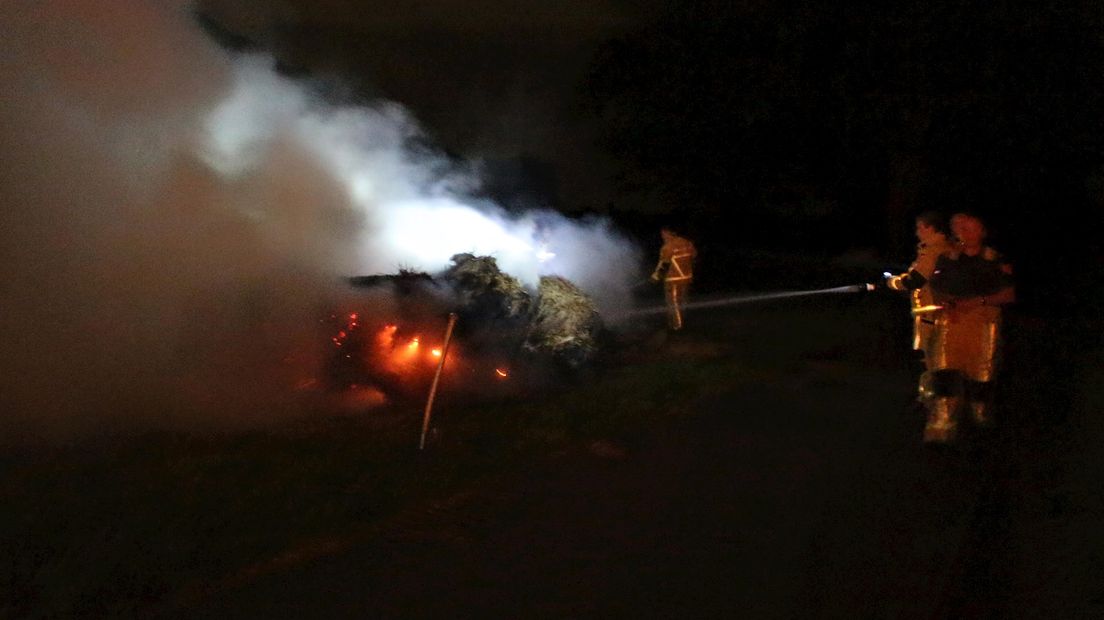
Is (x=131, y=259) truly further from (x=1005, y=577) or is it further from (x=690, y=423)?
(x=1005, y=577)

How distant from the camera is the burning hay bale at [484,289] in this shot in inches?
341

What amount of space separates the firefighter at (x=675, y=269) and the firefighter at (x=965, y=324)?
5104 mm

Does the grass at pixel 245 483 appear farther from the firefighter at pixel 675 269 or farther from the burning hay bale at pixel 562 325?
the firefighter at pixel 675 269

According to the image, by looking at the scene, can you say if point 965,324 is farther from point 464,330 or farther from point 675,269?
point 675,269

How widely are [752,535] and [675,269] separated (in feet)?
22.9

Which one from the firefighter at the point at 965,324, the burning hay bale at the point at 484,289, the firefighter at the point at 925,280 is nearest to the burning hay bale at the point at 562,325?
the burning hay bale at the point at 484,289

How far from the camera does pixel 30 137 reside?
7648 mm

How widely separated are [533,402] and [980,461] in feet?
11.6

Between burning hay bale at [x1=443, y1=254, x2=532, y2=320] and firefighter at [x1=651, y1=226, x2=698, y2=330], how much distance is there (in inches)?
141

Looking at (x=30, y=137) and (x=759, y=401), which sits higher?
(x=30, y=137)

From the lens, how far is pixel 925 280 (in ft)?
23.5

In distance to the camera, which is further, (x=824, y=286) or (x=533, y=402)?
(x=824, y=286)

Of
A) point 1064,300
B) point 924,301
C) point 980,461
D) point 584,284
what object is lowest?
point 980,461

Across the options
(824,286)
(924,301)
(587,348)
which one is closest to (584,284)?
(587,348)
